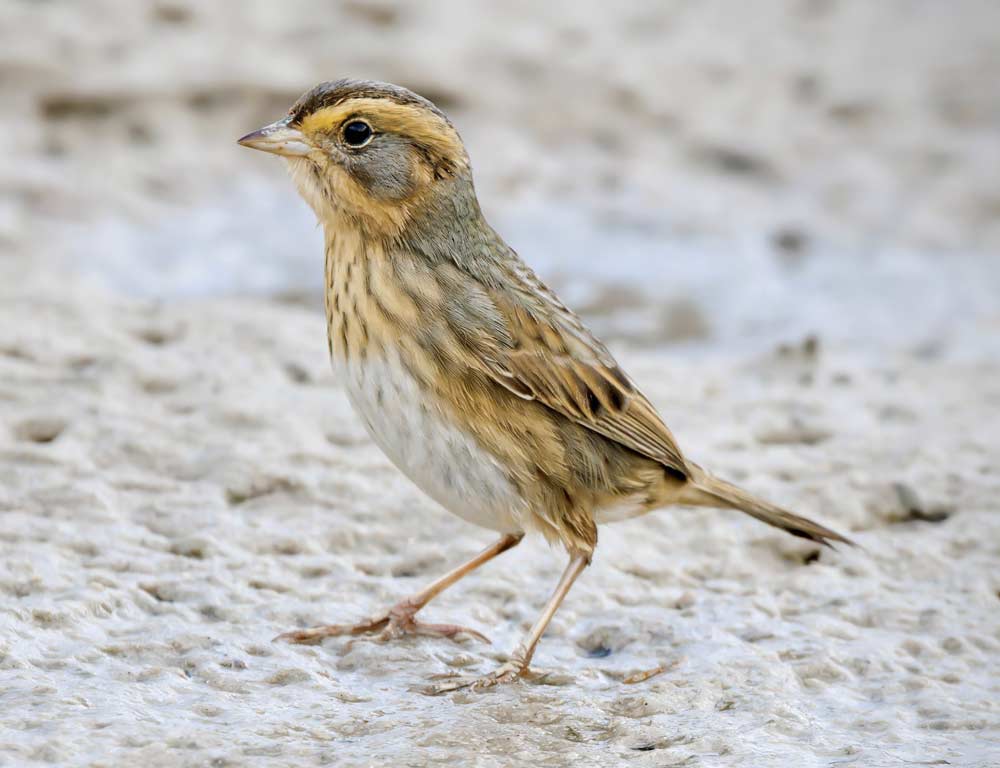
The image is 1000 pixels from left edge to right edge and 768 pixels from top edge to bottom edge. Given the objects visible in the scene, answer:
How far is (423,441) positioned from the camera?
503 cm

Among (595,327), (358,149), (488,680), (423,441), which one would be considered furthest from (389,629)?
(595,327)

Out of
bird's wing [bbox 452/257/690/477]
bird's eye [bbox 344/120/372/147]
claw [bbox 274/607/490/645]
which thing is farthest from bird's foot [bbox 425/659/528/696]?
bird's eye [bbox 344/120/372/147]

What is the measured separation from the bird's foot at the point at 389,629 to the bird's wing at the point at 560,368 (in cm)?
83

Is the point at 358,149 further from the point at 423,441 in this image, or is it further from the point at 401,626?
the point at 401,626

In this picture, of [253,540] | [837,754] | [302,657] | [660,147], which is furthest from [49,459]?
[660,147]

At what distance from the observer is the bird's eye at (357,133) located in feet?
17.3

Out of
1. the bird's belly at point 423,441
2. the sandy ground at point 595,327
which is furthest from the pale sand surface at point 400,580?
the bird's belly at point 423,441

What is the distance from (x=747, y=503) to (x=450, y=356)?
1.29m

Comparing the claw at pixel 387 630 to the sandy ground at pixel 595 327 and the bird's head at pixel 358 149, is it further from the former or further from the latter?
the bird's head at pixel 358 149

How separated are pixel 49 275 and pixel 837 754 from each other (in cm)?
485

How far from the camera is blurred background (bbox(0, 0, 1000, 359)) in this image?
902 cm

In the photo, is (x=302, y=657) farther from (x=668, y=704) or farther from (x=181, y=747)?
(x=668, y=704)

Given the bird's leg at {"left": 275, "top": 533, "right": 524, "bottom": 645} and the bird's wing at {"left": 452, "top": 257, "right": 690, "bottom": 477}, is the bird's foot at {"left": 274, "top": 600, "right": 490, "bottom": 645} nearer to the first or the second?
the bird's leg at {"left": 275, "top": 533, "right": 524, "bottom": 645}

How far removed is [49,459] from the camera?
20.1ft
